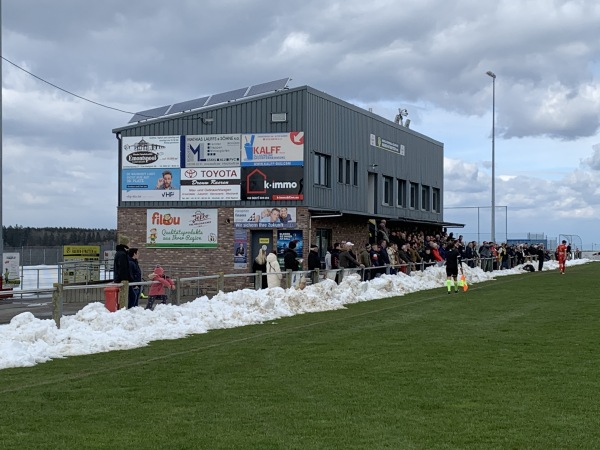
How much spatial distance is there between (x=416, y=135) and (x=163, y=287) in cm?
4134

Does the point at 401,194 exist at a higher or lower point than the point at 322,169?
lower

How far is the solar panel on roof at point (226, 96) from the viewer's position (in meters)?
43.9

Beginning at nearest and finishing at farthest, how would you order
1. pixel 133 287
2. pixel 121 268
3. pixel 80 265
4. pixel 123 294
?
pixel 123 294
pixel 133 287
pixel 121 268
pixel 80 265

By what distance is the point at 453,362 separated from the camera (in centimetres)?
1370

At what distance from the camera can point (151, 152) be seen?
43156 millimetres

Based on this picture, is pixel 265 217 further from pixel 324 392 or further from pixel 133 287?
pixel 324 392

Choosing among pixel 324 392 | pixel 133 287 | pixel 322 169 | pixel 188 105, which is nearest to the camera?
pixel 324 392

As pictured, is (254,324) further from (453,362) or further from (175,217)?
(175,217)

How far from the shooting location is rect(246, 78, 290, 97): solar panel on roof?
139ft

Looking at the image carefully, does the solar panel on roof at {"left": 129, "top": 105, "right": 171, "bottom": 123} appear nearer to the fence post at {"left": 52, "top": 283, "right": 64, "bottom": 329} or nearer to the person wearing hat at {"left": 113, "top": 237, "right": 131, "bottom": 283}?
the person wearing hat at {"left": 113, "top": 237, "right": 131, "bottom": 283}

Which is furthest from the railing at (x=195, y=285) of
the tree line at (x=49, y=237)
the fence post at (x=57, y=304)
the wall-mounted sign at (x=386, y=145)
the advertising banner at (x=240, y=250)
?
the tree line at (x=49, y=237)

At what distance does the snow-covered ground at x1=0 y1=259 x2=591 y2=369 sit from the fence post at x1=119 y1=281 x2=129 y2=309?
1.39 feet

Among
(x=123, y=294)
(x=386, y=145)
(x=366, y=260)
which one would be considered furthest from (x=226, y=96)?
(x=123, y=294)

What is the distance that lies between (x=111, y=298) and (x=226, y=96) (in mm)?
27213
